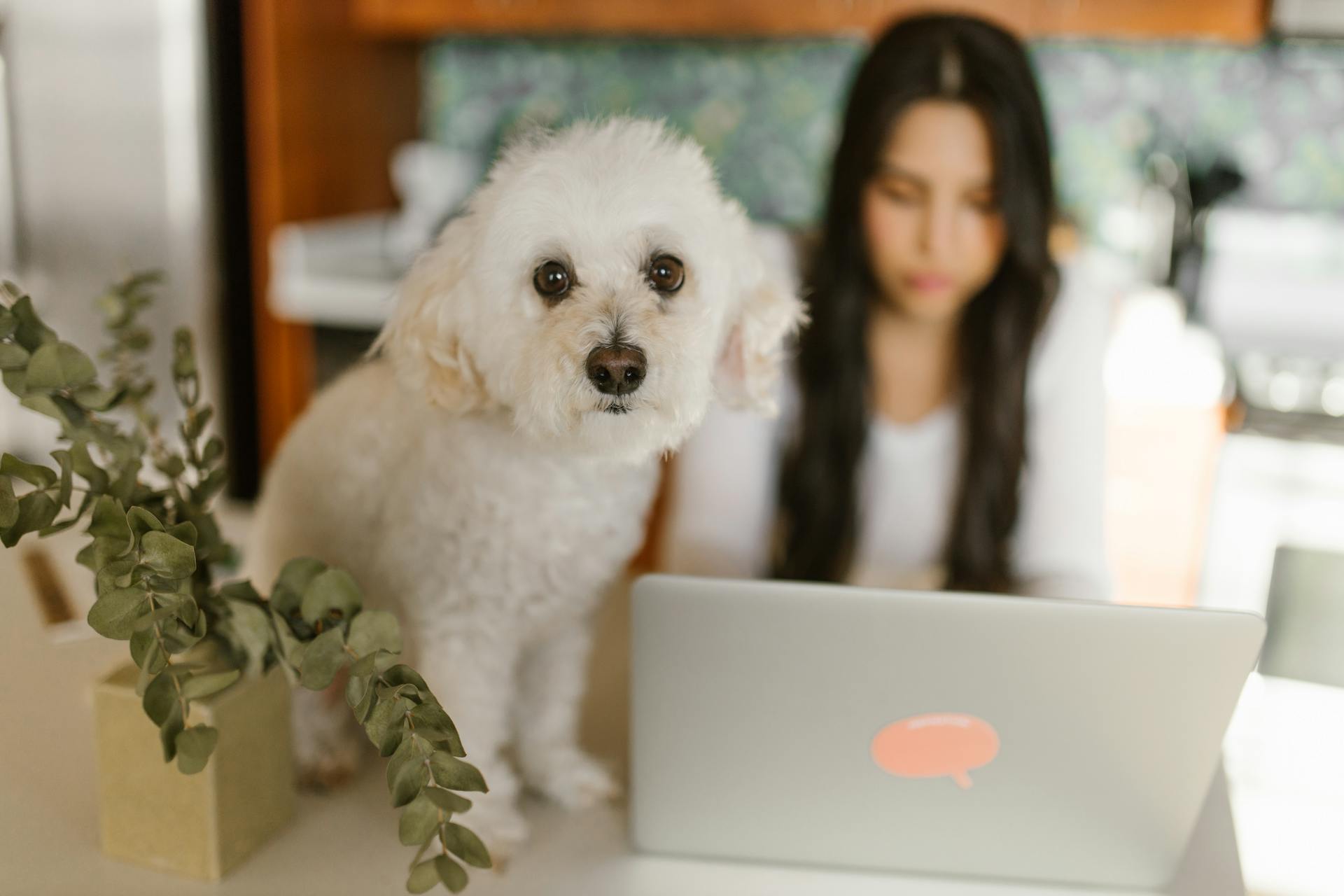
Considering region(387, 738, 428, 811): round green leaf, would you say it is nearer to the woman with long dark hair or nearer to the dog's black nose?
the dog's black nose

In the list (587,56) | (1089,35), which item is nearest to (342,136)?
(587,56)

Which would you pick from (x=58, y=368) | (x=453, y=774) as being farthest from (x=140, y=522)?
(x=453, y=774)

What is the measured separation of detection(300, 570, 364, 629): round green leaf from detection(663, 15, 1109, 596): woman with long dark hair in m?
0.68

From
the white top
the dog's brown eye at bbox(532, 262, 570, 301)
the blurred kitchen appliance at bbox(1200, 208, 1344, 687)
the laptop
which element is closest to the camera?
the laptop

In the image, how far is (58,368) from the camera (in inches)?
23.6

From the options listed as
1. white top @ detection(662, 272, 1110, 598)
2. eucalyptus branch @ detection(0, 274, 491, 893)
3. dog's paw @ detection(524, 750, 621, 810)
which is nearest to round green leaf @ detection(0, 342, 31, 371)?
eucalyptus branch @ detection(0, 274, 491, 893)

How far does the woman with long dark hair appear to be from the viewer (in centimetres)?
118

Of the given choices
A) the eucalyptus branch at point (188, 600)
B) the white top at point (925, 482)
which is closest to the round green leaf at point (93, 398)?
the eucalyptus branch at point (188, 600)

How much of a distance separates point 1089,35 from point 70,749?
226cm

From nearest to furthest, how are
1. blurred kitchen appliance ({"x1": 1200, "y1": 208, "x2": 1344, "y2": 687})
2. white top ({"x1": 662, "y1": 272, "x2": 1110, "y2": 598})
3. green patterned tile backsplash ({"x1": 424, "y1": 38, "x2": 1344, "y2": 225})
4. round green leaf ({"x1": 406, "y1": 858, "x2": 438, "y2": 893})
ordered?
round green leaf ({"x1": 406, "y1": 858, "x2": 438, "y2": 893}) < white top ({"x1": 662, "y1": 272, "x2": 1110, "y2": 598}) < blurred kitchen appliance ({"x1": 1200, "y1": 208, "x2": 1344, "y2": 687}) < green patterned tile backsplash ({"x1": 424, "y1": 38, "x2": 1344, "y2": 225})

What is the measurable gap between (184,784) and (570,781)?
0.26 metres

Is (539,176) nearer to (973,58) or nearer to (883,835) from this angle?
(883,835)

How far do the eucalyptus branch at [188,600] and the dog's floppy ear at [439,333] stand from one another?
0.14 meters

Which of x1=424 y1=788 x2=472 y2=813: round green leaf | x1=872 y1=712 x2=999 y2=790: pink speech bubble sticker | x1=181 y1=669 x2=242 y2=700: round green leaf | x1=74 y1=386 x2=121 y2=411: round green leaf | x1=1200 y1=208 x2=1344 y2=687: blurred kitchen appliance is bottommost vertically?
x1=1200 y1=208 x2=1344 y2=687: blurred kitchen appliance
